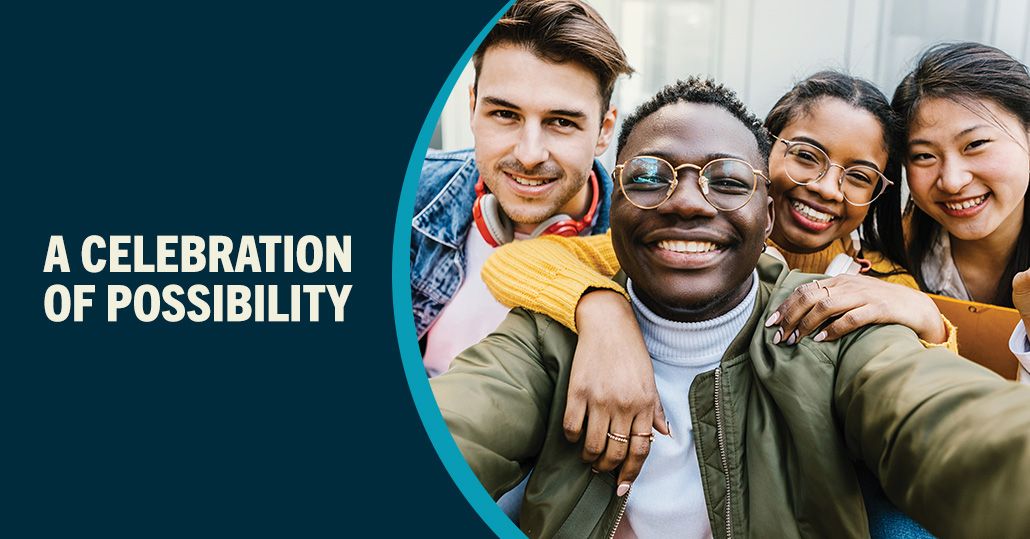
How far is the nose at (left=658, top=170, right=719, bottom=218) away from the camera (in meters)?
1.47

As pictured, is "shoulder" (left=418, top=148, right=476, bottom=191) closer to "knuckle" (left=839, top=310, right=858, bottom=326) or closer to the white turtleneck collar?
the white turtleneck collar

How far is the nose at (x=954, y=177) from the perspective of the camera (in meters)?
1.99

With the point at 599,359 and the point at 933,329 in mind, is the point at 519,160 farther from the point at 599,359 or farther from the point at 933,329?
the point at 933,329

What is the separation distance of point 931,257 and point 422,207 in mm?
1441

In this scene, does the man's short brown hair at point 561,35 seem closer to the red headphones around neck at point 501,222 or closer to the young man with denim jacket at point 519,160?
the young man with denim jacket at point 519,160

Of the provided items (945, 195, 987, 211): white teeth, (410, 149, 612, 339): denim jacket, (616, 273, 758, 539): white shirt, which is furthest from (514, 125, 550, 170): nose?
(945, 195, 987, 211): white teeth

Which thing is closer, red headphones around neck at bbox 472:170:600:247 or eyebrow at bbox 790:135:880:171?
eyebrow at bbox 790:135:880:171

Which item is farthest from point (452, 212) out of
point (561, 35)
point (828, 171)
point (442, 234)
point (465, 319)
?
point (828, 171)

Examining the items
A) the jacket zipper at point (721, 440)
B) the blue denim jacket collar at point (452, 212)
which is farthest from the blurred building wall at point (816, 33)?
the jacket zipper at point (721, 440)

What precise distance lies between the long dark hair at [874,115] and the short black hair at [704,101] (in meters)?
0.50

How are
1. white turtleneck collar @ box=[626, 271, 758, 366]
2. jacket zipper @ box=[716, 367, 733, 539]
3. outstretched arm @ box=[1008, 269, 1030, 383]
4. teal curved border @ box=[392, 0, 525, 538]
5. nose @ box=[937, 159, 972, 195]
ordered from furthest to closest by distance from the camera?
nose @ box=[937, 159, 972, 195] < outstretched arm @ box=[1008, 269, 1030, 383] < white turtleneck collar @ box=[626, 271, 758, 366] < jacket zipper @ box=[716, 367, 733, 539] < teal curved border @ box=[392, 0, 525, 538]

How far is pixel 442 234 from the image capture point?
2385 mm

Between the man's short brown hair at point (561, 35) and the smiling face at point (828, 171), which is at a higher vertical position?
the man's short brown hair at point (561, 35)

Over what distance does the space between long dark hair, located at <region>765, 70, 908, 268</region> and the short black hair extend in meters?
0.50
